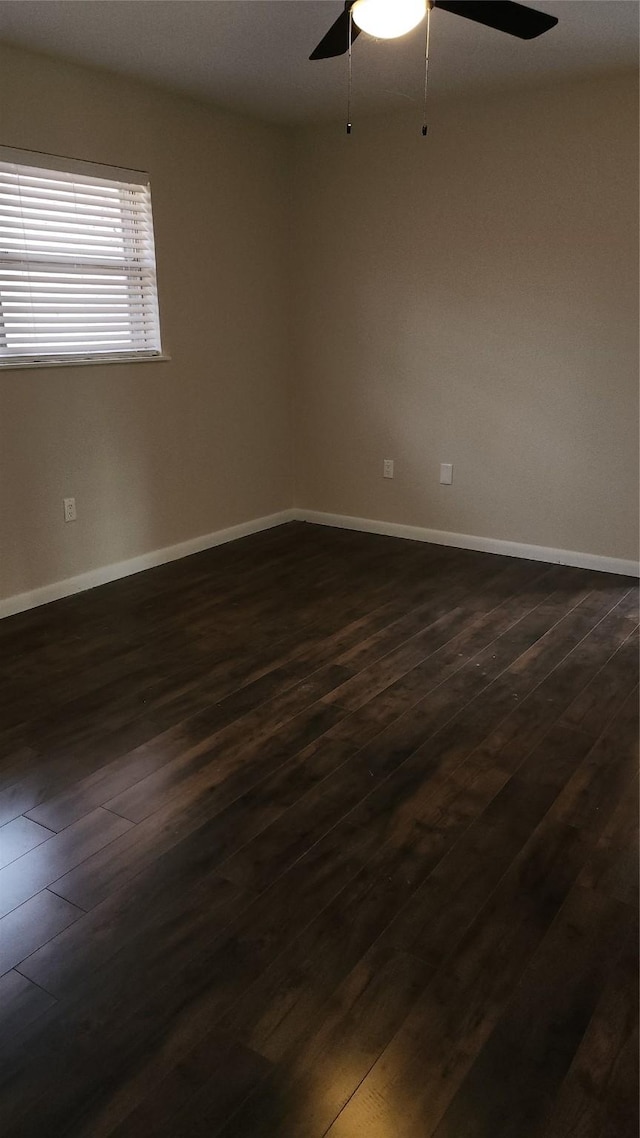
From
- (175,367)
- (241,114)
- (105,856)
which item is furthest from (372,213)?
(105,856)

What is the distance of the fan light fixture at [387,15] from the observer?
2240 mm

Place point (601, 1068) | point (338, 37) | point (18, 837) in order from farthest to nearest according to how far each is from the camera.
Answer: point (338, 37), point (18, 837), point (601, 1068)

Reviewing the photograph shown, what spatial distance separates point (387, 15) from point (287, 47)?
1273 mm

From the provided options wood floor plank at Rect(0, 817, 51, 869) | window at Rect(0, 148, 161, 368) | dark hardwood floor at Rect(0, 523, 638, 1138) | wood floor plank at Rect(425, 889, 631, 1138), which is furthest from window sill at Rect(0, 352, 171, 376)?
wood floor plank at Rect(425, 889, 631, 1138)

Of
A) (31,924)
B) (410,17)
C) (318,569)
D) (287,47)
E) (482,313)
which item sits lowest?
(31,924)

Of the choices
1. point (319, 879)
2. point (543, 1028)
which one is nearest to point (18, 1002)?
point (319, 879)

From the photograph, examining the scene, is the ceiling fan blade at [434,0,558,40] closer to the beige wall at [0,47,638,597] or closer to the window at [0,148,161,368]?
the beige wall at [0,47,638,597]

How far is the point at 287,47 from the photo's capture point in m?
3.36

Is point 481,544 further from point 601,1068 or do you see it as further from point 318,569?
point 601,1068

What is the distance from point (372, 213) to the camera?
468cm

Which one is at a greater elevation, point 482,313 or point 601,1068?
point 482,313

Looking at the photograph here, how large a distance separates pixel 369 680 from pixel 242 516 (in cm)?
228

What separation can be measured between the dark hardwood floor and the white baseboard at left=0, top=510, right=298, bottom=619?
0.32m

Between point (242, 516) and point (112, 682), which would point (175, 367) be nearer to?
point (242, 516)
